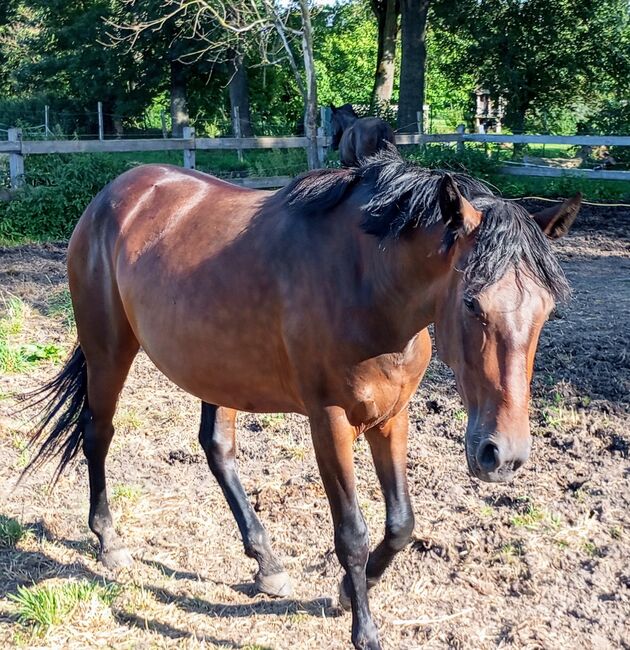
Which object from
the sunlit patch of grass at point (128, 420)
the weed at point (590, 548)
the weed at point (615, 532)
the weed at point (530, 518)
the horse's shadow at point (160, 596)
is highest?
the weed at point (615, 532)

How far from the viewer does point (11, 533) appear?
3.60 metres

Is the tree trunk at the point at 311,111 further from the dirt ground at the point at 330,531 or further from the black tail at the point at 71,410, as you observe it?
the black tail at the point at 71,410

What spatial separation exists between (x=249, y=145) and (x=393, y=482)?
12231 millimetres

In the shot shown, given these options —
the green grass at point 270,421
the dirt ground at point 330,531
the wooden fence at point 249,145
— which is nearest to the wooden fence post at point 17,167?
the wooden fence at point 249,145

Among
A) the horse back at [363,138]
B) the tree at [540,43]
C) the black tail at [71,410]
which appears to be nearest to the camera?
the black tail at [71,410]

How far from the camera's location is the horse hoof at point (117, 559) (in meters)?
3.43

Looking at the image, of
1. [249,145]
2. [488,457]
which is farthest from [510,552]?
[249,145]

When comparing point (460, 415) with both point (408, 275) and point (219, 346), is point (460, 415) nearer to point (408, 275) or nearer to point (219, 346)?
point (219, 346)

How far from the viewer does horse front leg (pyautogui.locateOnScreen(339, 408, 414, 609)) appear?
2889 mm

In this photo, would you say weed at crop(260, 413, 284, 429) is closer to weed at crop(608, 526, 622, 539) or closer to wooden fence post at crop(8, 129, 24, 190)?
weed at crop(608, 526, 622, 539)

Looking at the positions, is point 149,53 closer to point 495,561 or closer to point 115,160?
point 115,160

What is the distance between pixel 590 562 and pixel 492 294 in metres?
A: 1.76

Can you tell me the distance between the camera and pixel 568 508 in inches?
143

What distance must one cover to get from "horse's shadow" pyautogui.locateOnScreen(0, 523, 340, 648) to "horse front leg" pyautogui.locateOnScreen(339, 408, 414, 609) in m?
0.27
